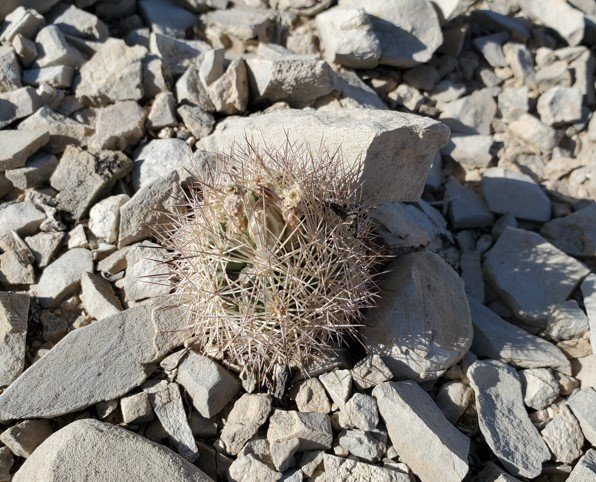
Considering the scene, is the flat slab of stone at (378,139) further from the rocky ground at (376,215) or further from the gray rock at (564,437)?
the gray rock at (564,437)

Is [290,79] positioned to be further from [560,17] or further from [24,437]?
[560,17]

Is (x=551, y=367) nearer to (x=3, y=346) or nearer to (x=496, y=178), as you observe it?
(x=496, y=178)

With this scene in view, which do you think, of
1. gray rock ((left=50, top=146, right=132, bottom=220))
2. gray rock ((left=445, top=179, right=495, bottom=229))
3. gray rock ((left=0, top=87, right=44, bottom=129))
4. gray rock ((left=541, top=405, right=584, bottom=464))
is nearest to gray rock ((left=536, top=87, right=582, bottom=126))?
gray rock ((left=445, top=179, right=495, bottom=229))

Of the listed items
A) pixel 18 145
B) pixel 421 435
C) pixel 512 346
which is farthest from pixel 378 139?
pixel 18 145

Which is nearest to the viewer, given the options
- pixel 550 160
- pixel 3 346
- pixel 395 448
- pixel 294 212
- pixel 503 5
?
pixel 294 212

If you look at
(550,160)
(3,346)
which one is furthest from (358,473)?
(550,160)

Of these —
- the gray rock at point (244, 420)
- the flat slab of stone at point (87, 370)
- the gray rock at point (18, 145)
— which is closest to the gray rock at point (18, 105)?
the gray rock at point (18, 145)
